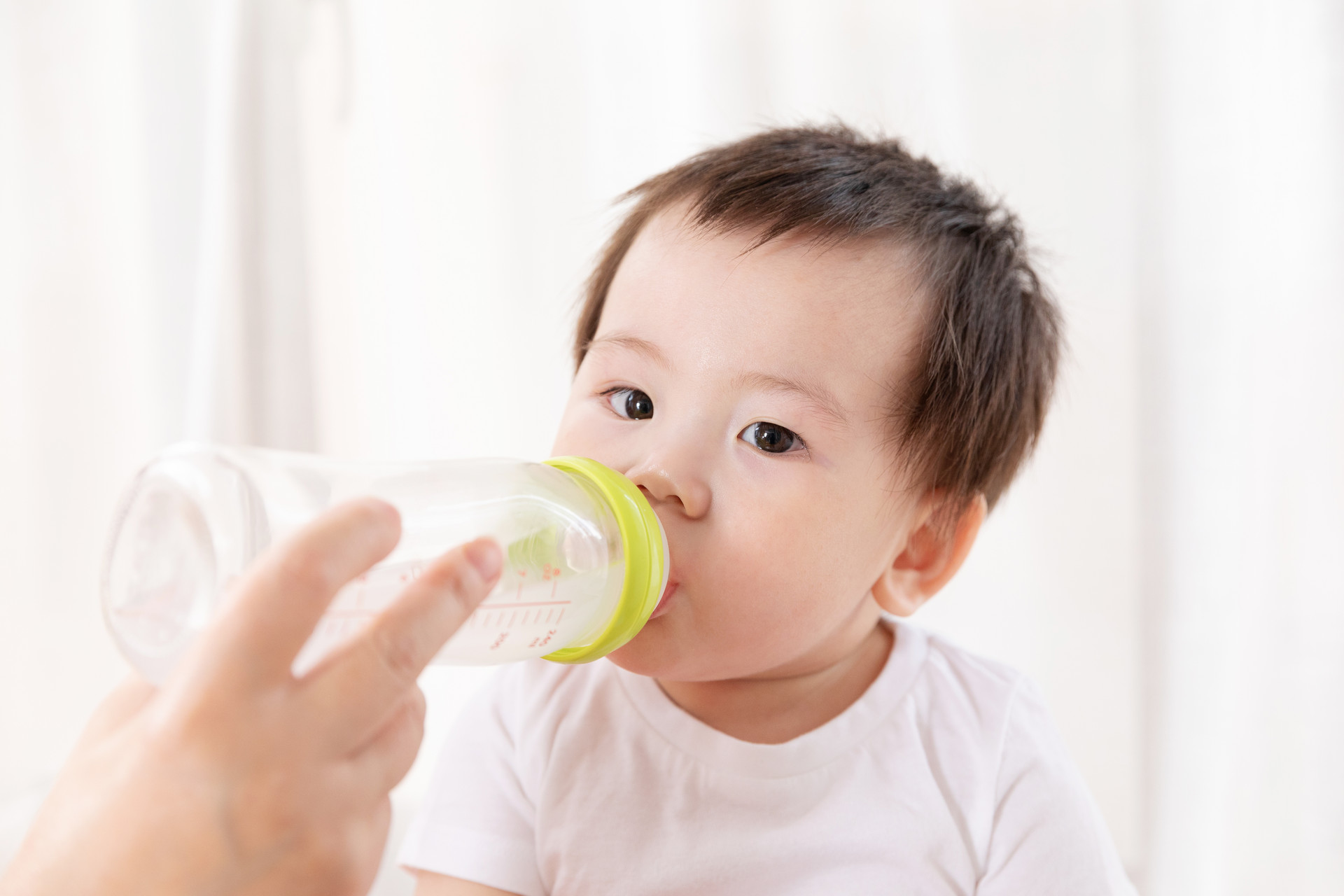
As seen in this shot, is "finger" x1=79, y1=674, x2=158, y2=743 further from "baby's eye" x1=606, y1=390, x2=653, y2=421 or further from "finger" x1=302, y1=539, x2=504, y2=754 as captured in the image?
"baby's eye" x1=606, y1=390, x2=653, y2=421

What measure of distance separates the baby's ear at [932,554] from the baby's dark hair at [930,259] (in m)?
0.02

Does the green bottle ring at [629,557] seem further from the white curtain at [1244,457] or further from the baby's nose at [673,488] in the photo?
the white curtain at [1244,457]

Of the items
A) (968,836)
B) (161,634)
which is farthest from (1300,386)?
(161,634)

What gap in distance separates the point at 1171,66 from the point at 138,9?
139cm

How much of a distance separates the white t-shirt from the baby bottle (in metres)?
0.24

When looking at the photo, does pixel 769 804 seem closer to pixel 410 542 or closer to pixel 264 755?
pixel 410 542

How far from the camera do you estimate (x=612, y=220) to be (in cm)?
142

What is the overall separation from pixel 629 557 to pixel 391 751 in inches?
9.0

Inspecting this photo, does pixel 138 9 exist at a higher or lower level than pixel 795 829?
higher

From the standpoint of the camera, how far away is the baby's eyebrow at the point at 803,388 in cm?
84

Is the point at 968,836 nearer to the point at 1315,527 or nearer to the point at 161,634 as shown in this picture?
the point at 161,634

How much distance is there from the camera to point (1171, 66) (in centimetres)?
148

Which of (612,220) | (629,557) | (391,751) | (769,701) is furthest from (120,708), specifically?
(612,220)

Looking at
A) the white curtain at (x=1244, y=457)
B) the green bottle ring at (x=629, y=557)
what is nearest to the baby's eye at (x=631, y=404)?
the green bottle ring at (x=629, y=557)
